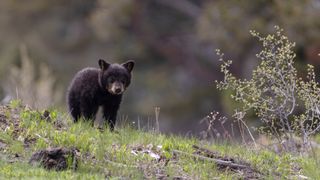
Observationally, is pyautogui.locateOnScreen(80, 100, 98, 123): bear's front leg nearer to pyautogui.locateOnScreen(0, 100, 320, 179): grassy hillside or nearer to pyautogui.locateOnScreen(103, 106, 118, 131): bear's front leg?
pyautogui.locateOnScreen(103, 106, 118, 131): bear's front leg

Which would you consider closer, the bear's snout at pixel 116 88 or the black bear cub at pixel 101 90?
the bear's snout at pixel 116 88

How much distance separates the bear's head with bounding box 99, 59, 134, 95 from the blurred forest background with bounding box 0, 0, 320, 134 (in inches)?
771

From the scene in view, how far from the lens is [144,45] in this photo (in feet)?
133

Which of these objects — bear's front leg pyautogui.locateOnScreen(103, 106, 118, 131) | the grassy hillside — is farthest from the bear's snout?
the grassy hillside

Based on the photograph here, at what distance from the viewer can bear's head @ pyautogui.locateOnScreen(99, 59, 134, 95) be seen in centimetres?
1393

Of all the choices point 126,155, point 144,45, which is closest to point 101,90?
point 126,155

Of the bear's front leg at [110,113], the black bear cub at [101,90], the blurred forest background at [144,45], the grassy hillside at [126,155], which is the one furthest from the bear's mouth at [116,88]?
the blurred forest background at [144,45]

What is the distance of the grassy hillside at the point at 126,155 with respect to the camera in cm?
1088

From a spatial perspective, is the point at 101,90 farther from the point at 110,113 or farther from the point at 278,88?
the point at 278,88

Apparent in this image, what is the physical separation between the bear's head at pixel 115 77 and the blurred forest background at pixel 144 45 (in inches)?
771

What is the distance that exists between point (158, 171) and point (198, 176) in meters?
0.49

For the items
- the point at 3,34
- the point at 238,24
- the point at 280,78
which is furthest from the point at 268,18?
the point at 280,78

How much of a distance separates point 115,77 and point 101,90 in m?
0.30

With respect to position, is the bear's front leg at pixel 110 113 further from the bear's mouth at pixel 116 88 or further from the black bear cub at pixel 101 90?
the bear's mouth at pixel 116 88
